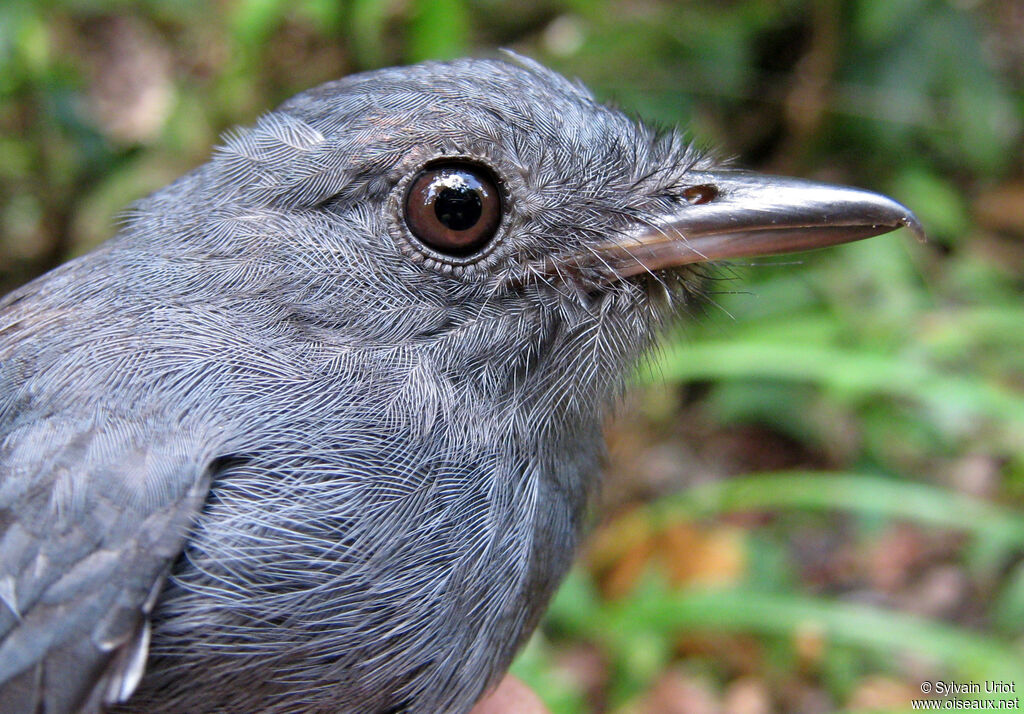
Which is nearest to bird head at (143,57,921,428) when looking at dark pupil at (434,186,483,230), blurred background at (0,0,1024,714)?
dark pupil at (434,186,483,230)

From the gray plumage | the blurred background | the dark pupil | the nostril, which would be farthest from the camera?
the blurred background

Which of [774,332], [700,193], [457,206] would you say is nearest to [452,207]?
[457,206]

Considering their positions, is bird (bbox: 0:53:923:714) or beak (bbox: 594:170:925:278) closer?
bird (bbox: 0:53:923:714)

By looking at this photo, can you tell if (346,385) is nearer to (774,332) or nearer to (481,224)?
(481,224)

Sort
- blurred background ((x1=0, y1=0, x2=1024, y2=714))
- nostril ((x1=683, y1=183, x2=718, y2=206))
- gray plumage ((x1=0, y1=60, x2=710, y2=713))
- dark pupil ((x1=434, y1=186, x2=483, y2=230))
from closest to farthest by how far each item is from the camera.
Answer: gray plumage ((x1=0, y1=60, x2=710, y2=713)) < dark pupil ((x1=434, y1=186, x2=483, y2=230)) < nostril ((x1=683, y1=183, x2=718, y2=206)) < blurred background ((x1=0, y1=0, x2=1024, y2=714))

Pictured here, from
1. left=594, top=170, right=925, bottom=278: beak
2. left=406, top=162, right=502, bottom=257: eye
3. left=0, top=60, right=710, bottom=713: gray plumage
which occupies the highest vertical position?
left=594, top=170, right=925, bottom=278: beak

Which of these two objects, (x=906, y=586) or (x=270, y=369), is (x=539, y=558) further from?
(x=906, y=586)

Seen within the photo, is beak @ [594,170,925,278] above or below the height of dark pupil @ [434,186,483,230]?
above

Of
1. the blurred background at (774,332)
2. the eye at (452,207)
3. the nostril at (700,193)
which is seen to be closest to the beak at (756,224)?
the nostril at (700,193)

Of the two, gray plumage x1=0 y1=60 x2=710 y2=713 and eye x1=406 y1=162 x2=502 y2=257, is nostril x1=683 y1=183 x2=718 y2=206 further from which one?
eye x1=406 y1=162 x2=502 y2=257

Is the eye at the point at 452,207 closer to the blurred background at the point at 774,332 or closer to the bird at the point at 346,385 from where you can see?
the bird at the point at 346,385
